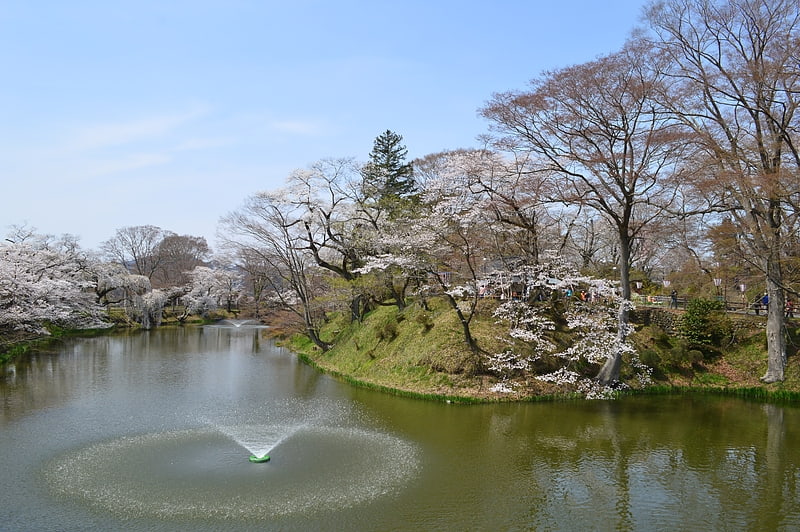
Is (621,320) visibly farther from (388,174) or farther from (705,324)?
(388,174)

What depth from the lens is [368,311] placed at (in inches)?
1065

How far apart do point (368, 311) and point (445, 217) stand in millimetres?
8753

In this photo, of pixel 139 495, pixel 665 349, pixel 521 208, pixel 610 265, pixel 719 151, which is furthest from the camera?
pixel 610 265

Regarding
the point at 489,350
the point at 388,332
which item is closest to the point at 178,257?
the point at 388,332

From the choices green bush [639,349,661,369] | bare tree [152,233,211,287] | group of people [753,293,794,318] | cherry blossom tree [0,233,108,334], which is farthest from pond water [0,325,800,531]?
bare tree [152,233,211,287]

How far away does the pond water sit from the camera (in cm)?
843

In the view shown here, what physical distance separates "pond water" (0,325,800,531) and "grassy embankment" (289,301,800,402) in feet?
3.34

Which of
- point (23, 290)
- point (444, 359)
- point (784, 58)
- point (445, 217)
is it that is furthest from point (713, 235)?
point (23, 290)

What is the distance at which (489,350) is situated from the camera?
59.0 ft

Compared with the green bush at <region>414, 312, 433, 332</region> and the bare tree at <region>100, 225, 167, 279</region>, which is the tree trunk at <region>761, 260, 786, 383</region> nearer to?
the green bush at <region>414, 312, 433, 332</region>

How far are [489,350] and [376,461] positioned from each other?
7.85m

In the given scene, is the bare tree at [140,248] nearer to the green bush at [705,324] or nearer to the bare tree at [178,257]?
the bare tree at [178,257]

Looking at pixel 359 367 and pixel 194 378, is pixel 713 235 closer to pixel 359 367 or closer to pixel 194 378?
pixel 359 367

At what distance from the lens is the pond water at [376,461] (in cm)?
843
